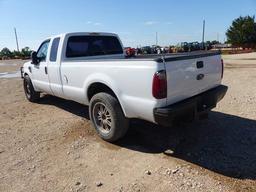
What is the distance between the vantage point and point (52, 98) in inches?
345

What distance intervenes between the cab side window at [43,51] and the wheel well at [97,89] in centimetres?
208

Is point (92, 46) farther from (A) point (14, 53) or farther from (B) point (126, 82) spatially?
(A) point (14, 53)

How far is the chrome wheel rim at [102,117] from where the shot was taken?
4.94m

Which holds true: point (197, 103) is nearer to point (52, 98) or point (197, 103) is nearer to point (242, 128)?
point (242, 128)

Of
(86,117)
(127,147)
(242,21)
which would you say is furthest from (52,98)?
(242,21)

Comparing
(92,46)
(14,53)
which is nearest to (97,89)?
(92,46)

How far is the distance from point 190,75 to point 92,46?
2856 mm

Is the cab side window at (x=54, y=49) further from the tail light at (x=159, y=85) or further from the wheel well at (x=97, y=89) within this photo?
the tail light at (x=159, y=85)

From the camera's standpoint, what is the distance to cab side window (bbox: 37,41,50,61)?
268 inches

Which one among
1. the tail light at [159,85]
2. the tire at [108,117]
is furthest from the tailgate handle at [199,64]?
the tire at [108,117]

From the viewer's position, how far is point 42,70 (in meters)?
6.84

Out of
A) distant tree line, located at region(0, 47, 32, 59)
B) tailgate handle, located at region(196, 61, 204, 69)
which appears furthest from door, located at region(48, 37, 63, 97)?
Result: distant tree line, located at region(0, 47, 32, 59)

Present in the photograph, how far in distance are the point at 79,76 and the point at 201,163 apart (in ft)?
8.72

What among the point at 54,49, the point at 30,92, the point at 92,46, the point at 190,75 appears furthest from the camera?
the point at 30,92
